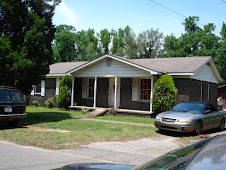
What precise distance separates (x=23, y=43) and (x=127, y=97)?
29.4 feet

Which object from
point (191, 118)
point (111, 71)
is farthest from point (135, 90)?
point (191, 118)

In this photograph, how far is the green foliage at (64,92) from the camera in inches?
827

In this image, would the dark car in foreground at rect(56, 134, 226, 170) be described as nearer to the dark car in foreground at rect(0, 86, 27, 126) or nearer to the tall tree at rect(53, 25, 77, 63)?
the dark car in foreground at rect(0, 86, 27, 126)

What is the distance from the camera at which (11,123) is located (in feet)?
41.4

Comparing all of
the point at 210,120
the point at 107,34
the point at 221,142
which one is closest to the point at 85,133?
the point at 210,120

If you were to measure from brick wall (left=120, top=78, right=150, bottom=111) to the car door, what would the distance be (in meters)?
7.28

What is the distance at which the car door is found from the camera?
11.5 metres

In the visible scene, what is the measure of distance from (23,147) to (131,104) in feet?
40.2

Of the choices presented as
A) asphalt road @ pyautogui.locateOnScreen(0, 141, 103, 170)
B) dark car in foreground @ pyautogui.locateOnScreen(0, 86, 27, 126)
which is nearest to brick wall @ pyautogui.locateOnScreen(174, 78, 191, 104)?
dark car in foreground @ pyautogui.locateOnScreen(0, 86, 27, 126)

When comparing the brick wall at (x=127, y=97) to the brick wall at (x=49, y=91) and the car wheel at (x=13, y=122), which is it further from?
the car wheel at (x=13, y=122)

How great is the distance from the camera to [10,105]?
1170 cm

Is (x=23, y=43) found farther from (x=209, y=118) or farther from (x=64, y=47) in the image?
(x=64, y=47)

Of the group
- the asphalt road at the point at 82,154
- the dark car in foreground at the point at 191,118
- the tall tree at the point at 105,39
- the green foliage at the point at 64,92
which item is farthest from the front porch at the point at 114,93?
the tall tree at the point at 105,39

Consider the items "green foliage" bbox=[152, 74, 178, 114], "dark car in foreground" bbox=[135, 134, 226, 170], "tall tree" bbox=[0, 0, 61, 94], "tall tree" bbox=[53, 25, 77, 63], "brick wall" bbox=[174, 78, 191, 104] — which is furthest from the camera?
"tall tree" bbox=[53, 25, 77, 63]
